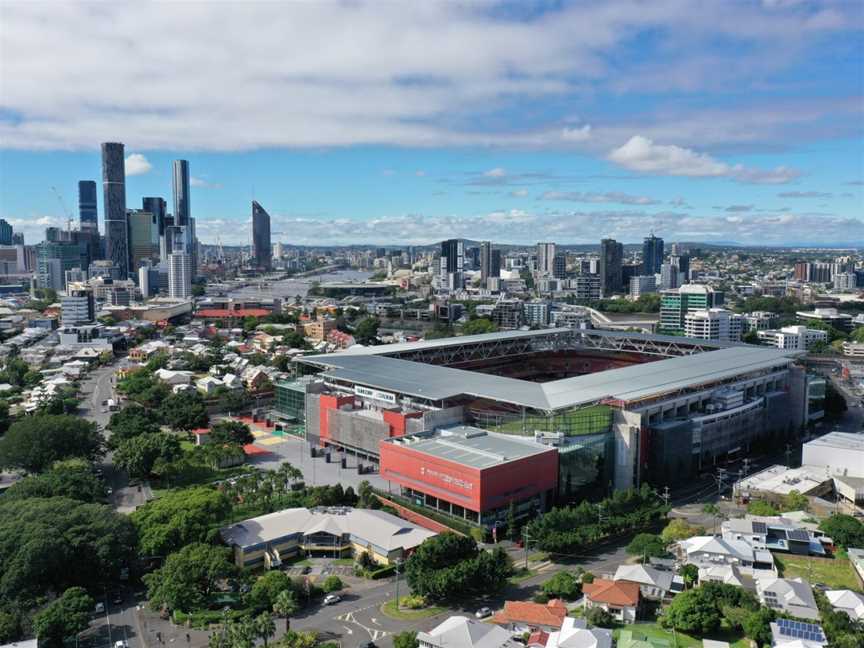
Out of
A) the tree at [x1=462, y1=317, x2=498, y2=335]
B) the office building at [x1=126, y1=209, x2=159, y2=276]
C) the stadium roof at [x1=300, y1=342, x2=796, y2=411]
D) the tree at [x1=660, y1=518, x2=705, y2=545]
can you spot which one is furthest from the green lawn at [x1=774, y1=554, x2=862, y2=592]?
the office building at [x1=126, y1=209, x2=159, y2=276]

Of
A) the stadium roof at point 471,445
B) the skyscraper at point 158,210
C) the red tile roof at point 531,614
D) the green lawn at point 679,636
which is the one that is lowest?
the green lawn at point 679,636

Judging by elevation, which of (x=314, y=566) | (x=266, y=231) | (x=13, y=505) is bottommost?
(x=314, y=566)

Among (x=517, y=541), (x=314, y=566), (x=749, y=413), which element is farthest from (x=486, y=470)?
(x=749, y=413)

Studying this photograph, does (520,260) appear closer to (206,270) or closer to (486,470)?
(206,270)

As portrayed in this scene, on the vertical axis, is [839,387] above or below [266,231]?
below

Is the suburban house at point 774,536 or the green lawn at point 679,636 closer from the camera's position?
the green lawn at point 679,636

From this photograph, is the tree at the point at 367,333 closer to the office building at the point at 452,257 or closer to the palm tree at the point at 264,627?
the palm tree at the point at 264,627

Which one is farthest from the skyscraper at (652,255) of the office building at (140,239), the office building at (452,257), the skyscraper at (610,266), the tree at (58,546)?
the tree at (58,546)

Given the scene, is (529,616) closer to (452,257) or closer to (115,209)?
(452,257)
